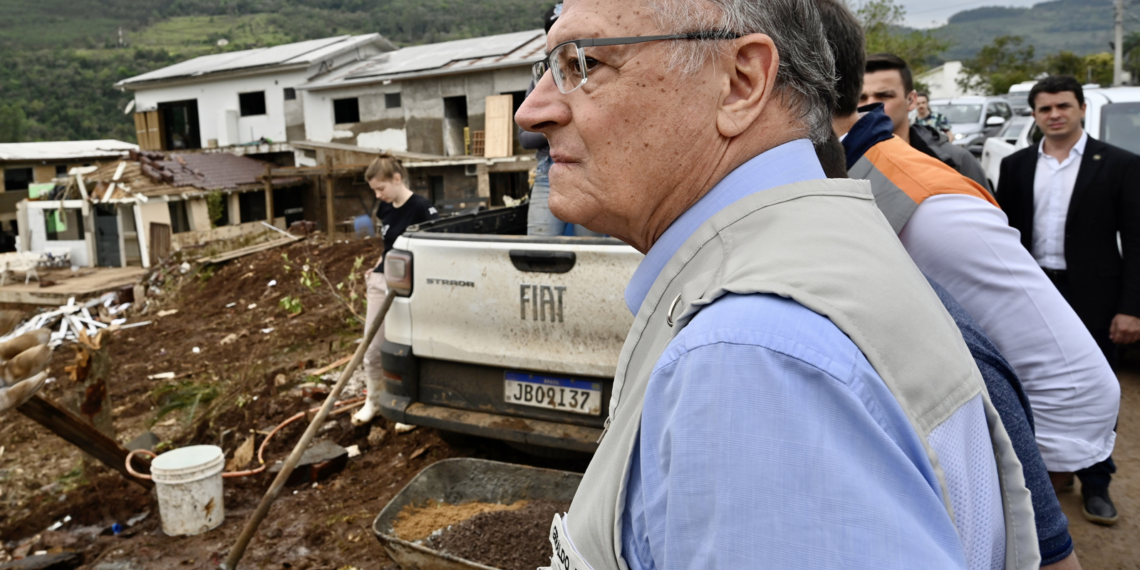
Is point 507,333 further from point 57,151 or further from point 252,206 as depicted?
point 57,151

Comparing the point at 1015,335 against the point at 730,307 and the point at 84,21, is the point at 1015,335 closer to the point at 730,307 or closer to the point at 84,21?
the point at 730,307

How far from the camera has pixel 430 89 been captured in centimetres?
2694

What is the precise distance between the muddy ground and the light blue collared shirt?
3.38m

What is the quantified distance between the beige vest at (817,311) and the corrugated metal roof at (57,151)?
4258cm

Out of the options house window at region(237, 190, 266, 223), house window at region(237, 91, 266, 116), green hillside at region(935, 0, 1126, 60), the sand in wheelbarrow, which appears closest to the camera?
the sand in wheelbarrow

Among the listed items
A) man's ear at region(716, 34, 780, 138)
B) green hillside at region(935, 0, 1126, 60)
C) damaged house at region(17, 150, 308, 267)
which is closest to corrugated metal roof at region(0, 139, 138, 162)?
damaged house at region(17, 150, 308, 267)

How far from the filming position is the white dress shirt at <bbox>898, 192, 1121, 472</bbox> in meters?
1.72

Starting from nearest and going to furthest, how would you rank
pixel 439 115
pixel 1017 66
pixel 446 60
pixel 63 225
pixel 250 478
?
pixel 250 478, pixel 439 115, pixel 446 60, pixel 63 225, pixel 1017 66

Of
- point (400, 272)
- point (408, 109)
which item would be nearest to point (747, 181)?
point (400, 272)

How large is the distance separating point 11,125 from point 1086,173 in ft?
243

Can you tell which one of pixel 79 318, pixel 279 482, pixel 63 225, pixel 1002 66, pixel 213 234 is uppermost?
pixel 1002 66

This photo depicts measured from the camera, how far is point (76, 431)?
4.36 meters

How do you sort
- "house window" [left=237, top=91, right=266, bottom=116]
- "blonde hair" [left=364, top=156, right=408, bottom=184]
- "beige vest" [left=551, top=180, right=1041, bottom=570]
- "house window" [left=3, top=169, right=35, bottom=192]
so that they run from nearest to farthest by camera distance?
"beige vest" [left=551, top=180, right=1041, bottom=570] < "blonde hair" [left=364, top=156, right=408, bottom=184] < "house window" [left=237, top=91, right=266, bottom=116] < "house window" [left=3, top=169, right=35, bottom=192]

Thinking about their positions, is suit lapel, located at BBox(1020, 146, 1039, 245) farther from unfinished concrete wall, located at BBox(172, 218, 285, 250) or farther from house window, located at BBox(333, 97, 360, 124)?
house window, located at BBox(333, 97, 360, 124)
